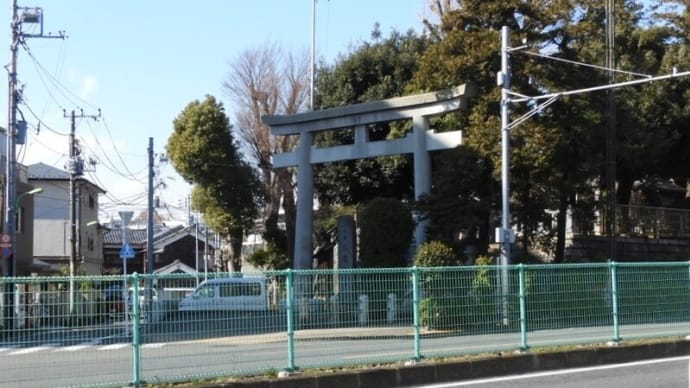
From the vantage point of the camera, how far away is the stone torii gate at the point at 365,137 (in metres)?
28.5

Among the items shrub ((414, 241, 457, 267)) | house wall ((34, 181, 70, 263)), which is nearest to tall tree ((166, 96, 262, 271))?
house wall ((34, 181, 70, 263))

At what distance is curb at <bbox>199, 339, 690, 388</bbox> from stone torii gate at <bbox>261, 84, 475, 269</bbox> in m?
13.0

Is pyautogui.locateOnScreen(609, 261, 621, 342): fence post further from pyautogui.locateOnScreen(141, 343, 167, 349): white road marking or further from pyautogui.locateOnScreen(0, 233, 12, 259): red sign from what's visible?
pyautogui.locateOnScreen(0, 233, 12, 259): red sign

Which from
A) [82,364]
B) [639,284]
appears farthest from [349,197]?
[82,364]

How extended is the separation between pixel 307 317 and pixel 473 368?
301cm

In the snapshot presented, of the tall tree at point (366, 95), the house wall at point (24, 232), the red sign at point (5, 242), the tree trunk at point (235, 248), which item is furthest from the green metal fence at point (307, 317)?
the house wall at point (24, 232)

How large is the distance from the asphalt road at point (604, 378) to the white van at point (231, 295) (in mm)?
2915

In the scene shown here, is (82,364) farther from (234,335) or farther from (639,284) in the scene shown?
(639,284)

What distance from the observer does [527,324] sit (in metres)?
15.0

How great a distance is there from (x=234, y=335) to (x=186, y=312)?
818 mm

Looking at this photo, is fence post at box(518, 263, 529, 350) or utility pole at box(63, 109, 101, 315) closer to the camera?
fence post at box(518, 263, 529, 350)

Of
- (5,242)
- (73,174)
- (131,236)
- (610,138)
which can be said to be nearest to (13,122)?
(5,242)

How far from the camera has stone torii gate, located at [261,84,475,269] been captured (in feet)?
93.7

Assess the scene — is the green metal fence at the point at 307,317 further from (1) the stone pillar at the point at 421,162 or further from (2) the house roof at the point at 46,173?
(2) the house roof at the point at 46,173
